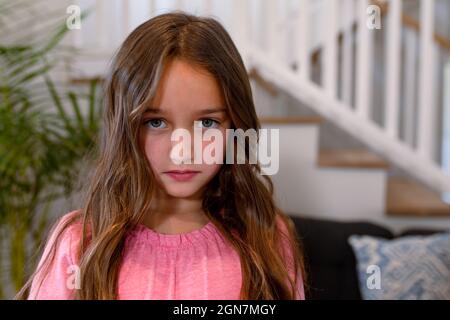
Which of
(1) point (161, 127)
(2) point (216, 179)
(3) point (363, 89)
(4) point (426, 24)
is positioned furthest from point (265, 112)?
(1) point (161, 127)

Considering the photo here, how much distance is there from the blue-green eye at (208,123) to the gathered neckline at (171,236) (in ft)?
0.54

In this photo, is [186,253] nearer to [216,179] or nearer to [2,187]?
[216,179]

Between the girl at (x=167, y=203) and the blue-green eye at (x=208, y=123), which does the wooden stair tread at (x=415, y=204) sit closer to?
the girl at (x=167, y=203)

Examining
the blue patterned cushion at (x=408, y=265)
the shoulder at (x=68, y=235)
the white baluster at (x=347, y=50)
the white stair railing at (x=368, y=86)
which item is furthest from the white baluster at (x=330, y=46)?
the shoulder at (x=68, y=235)

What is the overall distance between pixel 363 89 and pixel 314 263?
1.99 feet

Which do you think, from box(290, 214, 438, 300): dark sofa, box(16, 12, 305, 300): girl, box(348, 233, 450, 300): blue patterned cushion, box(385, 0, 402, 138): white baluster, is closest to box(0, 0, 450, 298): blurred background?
box(385, 0, 402, 138): white baluster

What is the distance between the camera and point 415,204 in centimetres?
161

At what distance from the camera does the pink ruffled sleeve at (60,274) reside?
1.70 ft

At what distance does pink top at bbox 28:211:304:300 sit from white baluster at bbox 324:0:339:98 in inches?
39.6

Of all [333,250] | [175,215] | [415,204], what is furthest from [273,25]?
[175,215]

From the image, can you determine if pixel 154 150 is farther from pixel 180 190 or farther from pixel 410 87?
pixel 410 87

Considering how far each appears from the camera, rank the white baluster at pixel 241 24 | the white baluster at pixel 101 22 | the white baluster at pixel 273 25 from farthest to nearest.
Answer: the white baluster at pixel 273 25 → the white baluster at pixel 101 22 → the white baluster at pixel 241 24

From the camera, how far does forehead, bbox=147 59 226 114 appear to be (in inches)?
19.1

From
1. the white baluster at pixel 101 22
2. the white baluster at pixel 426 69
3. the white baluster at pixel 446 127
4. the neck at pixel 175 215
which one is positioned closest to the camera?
the neck at pixel 175 215
